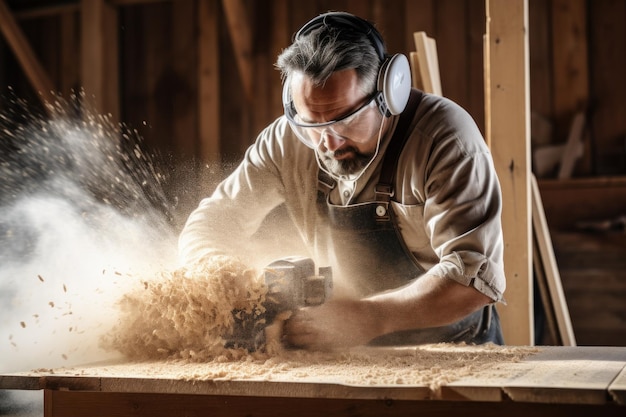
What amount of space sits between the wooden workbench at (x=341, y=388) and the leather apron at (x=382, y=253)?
2.04ft

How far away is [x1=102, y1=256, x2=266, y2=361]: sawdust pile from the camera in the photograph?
206 cm

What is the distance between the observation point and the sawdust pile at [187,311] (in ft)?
6.75

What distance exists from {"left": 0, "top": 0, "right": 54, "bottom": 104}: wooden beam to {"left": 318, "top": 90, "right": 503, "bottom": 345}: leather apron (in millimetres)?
3496

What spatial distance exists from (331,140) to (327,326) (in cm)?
65

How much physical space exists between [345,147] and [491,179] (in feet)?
1.60

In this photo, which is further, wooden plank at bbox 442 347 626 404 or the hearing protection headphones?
the hearing protection headphones

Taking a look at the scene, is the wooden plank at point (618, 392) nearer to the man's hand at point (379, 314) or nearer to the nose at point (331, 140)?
the man's hand at point (379, 314)

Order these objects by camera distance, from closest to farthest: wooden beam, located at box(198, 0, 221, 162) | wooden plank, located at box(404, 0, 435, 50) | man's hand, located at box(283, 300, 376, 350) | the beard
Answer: man's hand, located at box(283, 300, 376, 350) → the beard → wooden plank, located at box(404, 0, 435, 50) → wooden beam, located at box(198, 0, 221, 162)

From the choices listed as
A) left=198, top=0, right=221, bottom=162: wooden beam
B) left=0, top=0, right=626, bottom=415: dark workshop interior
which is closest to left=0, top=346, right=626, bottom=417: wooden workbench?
left=0, top=0, right=626, bottom=415: dark workshop interior

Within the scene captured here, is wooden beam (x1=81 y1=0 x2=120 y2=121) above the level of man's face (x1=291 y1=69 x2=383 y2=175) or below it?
above

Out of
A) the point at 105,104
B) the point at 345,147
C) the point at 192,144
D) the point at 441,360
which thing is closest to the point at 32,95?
the point at 105,104

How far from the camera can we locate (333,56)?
7.48ft

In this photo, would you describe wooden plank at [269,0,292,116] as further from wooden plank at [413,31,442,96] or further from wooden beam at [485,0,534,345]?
wooden beam at [485,0,534,345]

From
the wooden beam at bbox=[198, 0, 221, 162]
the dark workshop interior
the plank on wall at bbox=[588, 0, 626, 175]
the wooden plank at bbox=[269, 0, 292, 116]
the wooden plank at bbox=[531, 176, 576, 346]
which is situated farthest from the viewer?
the wooden beam at bbox=[198, 0, 221, 162]
